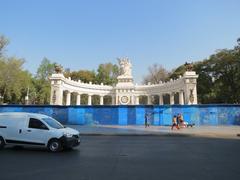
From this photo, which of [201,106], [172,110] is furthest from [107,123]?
[201,106]

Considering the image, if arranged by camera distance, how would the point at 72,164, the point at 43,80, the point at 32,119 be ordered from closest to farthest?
the point at 72,164 < the point at 32,119 < the point at 43,80

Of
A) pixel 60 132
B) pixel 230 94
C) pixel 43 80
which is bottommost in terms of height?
pixel 60 132

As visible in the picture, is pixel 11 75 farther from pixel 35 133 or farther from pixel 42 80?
pixel 35 133

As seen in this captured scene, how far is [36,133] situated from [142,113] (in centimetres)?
2193

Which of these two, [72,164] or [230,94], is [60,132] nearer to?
[72,164]

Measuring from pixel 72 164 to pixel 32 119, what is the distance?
4715 mm

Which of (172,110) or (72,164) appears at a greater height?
(172,110)

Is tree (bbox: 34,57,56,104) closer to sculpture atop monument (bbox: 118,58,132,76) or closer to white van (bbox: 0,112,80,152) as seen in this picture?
sculpture atop monument (bbox: 118,58,132,76)

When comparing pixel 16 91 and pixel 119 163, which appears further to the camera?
pixel 16 91

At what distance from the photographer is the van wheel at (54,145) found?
1173 cm

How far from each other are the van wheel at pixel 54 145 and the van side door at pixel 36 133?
309 mm

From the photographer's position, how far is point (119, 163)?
905 centimetres

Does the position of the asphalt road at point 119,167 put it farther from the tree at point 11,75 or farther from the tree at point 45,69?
the tree at point 45,69

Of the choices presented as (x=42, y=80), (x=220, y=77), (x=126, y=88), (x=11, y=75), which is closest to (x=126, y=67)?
(x=126, y=88)
